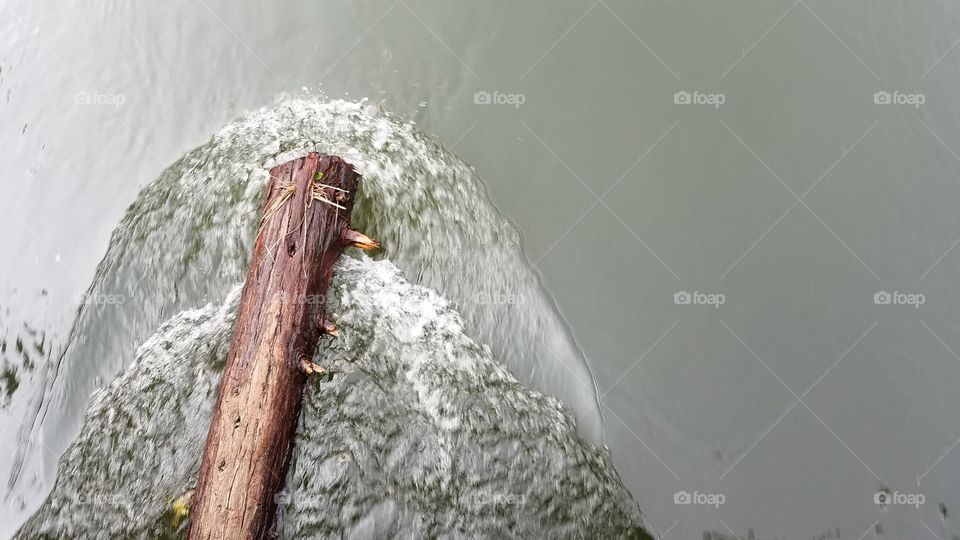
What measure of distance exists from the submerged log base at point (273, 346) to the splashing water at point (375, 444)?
15 cm

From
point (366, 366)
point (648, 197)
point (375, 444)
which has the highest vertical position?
point (648, 197)

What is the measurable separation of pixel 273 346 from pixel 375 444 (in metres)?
0.59

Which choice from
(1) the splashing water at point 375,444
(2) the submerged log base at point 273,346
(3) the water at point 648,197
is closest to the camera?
(2) the submerged log base at point 273,346

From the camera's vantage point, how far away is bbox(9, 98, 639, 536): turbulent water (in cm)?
228

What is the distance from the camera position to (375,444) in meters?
2.30

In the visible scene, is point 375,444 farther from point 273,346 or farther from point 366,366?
point 273,346

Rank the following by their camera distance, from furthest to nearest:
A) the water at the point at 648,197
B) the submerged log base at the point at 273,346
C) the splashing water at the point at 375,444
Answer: the water at the point at 648,197, the splashing water at the point at 375,444, the submerged log base at the point at 273,346

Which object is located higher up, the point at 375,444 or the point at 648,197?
the point at 648,197

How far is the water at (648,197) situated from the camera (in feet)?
8.53

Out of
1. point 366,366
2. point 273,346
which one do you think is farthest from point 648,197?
point 273,346

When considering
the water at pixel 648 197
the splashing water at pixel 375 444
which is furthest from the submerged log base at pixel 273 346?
the water at pixel 648 197

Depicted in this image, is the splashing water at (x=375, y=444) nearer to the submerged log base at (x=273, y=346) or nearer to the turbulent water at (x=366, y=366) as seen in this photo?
the turbulent water at (x=366, y=366)

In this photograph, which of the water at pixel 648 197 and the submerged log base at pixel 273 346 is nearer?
the submerged log base at pixel 273 346

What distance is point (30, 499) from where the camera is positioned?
101 inches
